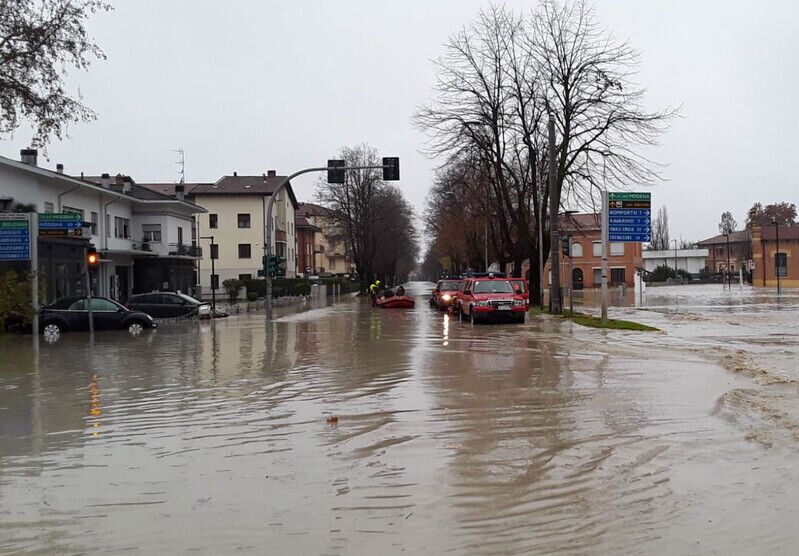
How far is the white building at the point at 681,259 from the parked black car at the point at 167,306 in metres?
96.3

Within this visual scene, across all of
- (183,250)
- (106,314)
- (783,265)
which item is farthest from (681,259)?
(106,314)

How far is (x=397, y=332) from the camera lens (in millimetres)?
24484

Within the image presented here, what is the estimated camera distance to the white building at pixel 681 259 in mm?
118375

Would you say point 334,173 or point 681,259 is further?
point 681,259

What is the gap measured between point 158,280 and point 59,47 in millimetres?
30182

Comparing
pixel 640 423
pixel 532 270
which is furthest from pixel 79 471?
pixel 532 270

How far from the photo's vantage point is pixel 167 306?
34.2 m

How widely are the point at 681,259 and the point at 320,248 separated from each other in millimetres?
59165

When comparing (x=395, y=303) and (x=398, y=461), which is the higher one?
(x=395, y=303)

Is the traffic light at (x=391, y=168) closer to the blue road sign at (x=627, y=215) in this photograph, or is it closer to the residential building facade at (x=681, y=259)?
the blue road sign at (x=627, y=215)

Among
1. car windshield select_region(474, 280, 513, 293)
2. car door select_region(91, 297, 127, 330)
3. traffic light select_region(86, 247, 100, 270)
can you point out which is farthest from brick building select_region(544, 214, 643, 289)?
traffic light select_region(86, 247, 100, 270)

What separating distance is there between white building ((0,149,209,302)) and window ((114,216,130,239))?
0.20 ft

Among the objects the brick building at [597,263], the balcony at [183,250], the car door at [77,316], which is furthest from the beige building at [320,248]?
the car door at [77,316]

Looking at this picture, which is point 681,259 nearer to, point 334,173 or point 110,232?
point 110,232
